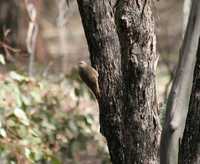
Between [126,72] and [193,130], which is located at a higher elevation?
[126,72]

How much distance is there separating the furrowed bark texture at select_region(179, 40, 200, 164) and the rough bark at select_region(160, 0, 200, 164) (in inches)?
4.0

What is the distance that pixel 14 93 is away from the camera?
16.6 ft

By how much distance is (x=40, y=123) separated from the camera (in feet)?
18.4

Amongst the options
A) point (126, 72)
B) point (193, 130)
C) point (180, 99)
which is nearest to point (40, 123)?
point (126, 72)

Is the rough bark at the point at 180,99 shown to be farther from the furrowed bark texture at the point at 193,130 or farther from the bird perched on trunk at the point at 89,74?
the bird perched on trunk at the point at 89,74

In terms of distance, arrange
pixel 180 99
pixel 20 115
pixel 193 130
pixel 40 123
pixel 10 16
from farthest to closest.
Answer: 1. pixel 10 16
2. pixel 40 123
3. pixel 20 115
4. pixel 180 99
5. pixel 193 130

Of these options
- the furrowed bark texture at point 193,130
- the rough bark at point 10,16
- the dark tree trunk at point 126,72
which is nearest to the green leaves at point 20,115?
the dark tree trunk at point 126,72

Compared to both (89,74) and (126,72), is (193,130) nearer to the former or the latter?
(126,72)

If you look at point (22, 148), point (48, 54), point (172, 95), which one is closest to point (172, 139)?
point (172, 95)

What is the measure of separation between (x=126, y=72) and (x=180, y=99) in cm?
30

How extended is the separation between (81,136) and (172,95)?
2.88m

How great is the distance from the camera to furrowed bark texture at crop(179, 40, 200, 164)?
2.96m

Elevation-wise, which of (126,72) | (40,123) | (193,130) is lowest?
(40,123)

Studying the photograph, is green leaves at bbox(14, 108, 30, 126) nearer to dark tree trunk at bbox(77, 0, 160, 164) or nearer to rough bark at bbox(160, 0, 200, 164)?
dark tree trunk at bbox(77, 0, 160, 164)
